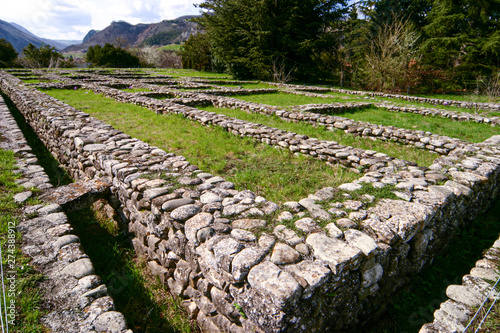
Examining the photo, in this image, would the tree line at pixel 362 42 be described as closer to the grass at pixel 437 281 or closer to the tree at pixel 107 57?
the tree at pixel 107 57

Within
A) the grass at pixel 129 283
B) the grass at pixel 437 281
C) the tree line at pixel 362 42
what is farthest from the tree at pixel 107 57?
the grass at pixel 437 281

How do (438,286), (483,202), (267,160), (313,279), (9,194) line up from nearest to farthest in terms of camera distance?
(313,279) → (438,286) → (9,194) → (483,202) → (267,160)

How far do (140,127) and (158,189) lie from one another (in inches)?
193

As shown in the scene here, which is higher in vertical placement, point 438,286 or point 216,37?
point 216,37

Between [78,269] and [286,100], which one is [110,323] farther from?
[286,100]

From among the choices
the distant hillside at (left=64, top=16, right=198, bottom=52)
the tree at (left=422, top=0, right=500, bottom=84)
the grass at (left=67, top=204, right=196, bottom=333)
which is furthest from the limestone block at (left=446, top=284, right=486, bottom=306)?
the distant hillside at (left=64, top=16, right=198, bottom=52)

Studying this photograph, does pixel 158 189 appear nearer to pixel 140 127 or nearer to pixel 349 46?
pixel 140 127

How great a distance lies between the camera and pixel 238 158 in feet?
17.3

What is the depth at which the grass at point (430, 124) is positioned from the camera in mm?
7426

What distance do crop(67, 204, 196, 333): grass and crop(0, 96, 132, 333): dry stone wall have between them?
1.73 ft

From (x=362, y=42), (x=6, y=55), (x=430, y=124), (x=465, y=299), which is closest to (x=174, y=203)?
(x=465, y=299)

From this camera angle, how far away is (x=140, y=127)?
23.6 feet

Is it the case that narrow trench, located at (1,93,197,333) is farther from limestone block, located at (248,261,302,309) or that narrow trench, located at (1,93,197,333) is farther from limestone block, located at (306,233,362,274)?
limestone block, located at (306,233,362,274)

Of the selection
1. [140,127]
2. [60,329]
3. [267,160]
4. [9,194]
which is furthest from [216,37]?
[60,329]
